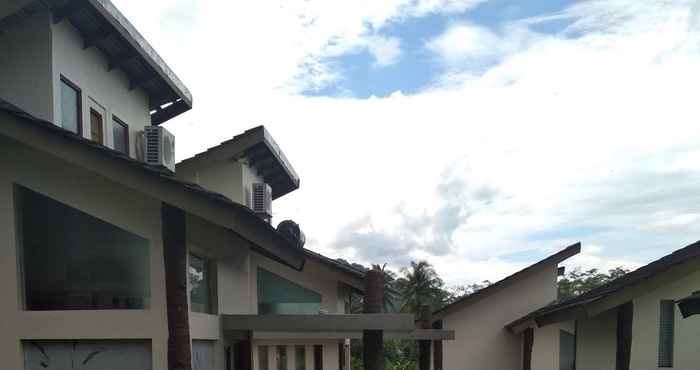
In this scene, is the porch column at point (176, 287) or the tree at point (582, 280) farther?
the tree at point (582, 280)

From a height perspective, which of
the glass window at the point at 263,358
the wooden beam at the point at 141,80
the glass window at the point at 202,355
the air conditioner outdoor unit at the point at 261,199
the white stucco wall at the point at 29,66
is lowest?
the glass window at the point at 263,358

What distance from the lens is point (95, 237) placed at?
6.20m

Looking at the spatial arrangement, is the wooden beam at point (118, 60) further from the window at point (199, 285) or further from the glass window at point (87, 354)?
the glass window at point (87, 354)

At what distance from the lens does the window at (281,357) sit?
11.8 metres

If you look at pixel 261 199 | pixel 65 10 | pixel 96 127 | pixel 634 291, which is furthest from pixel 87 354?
pixel 634 291

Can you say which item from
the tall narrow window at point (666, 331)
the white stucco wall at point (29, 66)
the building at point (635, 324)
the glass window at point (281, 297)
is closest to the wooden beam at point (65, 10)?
the white stucco wall at point (29, 66)

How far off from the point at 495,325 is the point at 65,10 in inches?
556

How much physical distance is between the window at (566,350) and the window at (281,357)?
803cm

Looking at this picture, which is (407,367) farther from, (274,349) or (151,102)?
(151,102)

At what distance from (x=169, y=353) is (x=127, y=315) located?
660mm

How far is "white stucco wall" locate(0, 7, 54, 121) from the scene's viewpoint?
7113 millimetres

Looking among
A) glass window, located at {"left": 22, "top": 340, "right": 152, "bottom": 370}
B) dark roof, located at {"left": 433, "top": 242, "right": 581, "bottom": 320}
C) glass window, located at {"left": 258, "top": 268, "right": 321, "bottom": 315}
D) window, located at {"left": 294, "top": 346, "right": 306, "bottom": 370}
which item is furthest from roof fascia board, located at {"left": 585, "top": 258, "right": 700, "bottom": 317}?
glass window, located at {"left": 22, "top": 340, "right": 152, "bottom": 370}

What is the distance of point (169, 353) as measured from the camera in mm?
5742

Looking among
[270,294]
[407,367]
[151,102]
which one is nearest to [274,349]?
[270,294]
